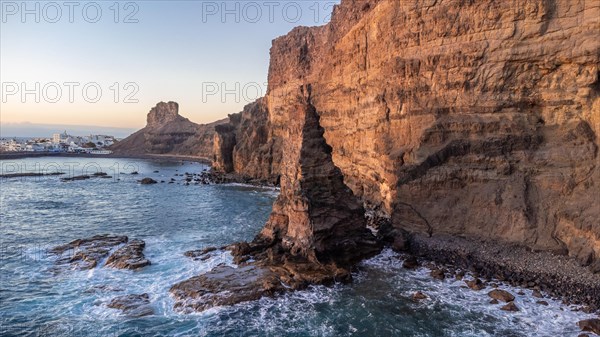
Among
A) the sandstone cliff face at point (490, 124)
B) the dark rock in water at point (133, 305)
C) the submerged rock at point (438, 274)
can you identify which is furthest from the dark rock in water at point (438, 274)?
the dark rock in water at point (133, 305)

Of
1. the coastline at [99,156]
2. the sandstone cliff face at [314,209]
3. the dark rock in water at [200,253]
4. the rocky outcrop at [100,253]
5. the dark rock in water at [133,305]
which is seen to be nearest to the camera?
the dark rock in water at [133,305]

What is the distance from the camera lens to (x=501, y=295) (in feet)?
63.9

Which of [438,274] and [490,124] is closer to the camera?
[438,274]

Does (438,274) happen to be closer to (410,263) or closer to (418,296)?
(410,263)

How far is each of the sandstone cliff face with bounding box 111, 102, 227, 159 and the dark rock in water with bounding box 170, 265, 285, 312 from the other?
108482 millimetres

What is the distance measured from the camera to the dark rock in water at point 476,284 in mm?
20688

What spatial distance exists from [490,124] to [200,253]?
71.2 feet

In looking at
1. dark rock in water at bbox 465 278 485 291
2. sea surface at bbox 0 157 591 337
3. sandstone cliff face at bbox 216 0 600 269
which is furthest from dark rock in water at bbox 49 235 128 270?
dark rock in water at bbox 465 278 485 291

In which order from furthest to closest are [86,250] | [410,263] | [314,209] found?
[86,250], [314,209], [410,263]

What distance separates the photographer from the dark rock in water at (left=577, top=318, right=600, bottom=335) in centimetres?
1638

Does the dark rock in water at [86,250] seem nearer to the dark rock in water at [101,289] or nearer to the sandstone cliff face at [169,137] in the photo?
the dark rock in water at [101,289]

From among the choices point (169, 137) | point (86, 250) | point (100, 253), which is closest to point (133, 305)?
point (100, 253)

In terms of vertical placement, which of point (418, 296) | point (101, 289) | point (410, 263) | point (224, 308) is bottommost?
point (224, 308)

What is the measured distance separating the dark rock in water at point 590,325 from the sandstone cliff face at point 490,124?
18.3ft
